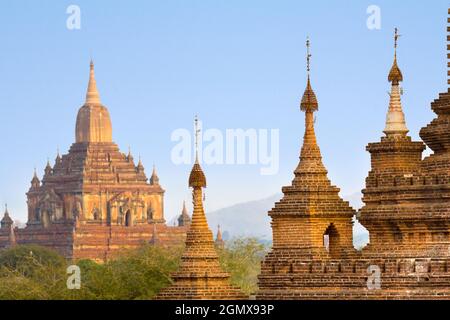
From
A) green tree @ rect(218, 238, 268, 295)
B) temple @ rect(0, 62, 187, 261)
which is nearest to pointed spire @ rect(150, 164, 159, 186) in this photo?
temple @ rect(0, 62, 187, 261)

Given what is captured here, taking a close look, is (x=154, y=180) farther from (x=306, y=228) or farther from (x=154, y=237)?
(x=306, y=228)

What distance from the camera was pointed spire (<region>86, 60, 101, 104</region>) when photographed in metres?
173

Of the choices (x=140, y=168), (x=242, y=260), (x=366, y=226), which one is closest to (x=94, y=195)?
(x=140, y=168)

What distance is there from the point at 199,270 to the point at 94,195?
349 feet

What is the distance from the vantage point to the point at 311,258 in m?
64.9

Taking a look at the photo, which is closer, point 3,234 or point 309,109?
point 309,109

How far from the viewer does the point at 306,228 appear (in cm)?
6575

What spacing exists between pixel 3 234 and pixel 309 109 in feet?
367

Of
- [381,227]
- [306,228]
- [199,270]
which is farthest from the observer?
[306,228]

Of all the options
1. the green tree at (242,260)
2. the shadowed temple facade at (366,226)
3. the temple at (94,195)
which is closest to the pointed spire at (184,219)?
the temple at (94,195)
